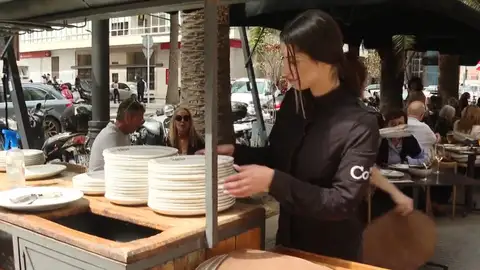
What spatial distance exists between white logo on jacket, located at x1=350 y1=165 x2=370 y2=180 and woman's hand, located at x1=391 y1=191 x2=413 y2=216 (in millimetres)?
603

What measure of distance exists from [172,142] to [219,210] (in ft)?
11.5

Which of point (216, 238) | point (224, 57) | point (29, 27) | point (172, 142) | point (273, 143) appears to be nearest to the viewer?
point (216, 238)

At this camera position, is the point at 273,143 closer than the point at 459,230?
Yes

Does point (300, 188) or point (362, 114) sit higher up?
point (362, 114)

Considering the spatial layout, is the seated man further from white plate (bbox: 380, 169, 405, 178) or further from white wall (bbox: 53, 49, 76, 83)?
white wall (bbox: 53, 49, 76, 83)

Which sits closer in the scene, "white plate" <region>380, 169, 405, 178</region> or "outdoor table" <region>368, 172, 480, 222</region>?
"outdoor table" <region>368, 172, 480, 222</region>

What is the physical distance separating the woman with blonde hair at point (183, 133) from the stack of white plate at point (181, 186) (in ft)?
11.0

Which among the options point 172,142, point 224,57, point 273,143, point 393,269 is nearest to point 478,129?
point 224,57

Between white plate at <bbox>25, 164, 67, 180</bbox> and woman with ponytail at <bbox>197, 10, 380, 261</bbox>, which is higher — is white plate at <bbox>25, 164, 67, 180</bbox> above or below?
below

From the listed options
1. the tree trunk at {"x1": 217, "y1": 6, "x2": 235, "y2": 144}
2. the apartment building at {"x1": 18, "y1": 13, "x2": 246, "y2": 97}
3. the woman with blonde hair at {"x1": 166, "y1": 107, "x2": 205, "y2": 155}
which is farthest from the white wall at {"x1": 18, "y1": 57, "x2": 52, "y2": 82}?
the woman with blonde hair at {"x1": 166, "y1": 107, "x2": 205, "y2": 155}

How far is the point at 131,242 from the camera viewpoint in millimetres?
1629

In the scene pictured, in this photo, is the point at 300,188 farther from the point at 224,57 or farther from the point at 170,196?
the point at 224,57

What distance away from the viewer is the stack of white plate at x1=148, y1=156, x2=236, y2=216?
1831mm

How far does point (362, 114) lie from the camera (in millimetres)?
1789
